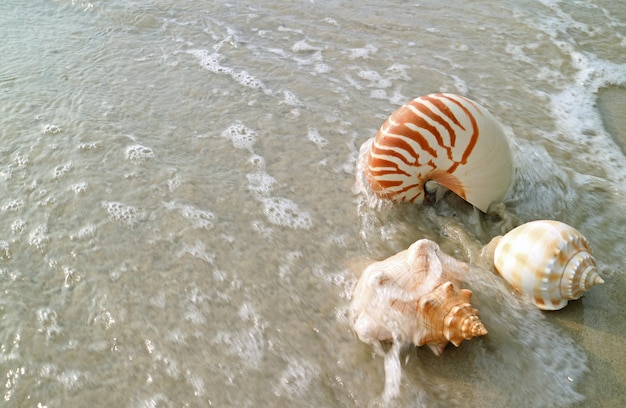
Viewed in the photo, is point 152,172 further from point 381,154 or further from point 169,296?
point 381,154

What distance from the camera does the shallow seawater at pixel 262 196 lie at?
2.20 m

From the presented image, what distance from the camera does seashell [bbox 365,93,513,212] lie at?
261 cm

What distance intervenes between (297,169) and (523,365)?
179cm

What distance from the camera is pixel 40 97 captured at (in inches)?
149

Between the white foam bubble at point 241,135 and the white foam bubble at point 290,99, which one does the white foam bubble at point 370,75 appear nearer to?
the white foam bubble at point 290,99

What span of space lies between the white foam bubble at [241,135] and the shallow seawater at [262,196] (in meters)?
0.01

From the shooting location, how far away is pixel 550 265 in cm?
232

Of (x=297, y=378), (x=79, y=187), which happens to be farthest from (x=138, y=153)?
(x=297, y=378)

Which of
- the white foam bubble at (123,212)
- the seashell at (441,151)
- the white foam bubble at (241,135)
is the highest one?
the seashell at (441,151)

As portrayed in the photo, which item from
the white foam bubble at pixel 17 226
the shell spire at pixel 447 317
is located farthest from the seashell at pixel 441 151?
the white foam bubble at pixel 17 226

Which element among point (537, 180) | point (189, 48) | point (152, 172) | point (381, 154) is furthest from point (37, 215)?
point (537, 180)

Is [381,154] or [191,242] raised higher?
[381,154]

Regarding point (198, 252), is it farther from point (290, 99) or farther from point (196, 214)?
point (290, 99)

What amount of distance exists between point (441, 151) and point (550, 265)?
2.56 ft
